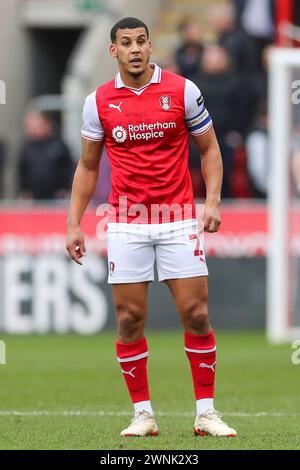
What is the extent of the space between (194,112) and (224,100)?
884cm

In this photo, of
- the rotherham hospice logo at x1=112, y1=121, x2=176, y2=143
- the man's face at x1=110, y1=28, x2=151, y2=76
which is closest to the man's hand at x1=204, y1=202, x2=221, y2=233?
the rotherham hospice logo at x1=112, y1=121, x2=176, y2=143

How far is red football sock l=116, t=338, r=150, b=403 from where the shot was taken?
29.8 ft

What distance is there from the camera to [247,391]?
39.0 feet

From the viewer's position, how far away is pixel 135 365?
9.09 metres

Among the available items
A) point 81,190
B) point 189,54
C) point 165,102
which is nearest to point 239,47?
point 189,54

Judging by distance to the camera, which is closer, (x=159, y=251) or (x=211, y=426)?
(x=211, y=426)

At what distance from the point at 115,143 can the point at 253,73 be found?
32.1ft

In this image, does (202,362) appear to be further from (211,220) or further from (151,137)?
(151,137)

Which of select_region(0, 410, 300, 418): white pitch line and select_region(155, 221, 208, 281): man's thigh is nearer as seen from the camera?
select_region(155, 221, 208, 281): man's thigh

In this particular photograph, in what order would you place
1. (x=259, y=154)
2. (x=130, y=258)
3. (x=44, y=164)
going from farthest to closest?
(x=44, y=164)
(x=259, y=154)
(x=130, y=258)

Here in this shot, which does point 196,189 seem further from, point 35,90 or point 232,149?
point 35,90

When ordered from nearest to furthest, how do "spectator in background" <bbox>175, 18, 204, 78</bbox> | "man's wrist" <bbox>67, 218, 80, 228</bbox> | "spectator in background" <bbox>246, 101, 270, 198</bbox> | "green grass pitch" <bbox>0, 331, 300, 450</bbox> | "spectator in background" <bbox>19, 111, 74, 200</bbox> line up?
1. "green grass pitch" <bbox>0, 331, 300, 450</bbox>
2. "man's wrist" <bbox>67, 218, 80, 228</bbox>
3. "spectator in background" <bbox>246, 101, 270, 198</bbox>
4. "spectator in background" <bbox>19, 111, 74, 200</bbox>
5. "spectator in background" <bbox>175, 18, 204, 78</bbox>

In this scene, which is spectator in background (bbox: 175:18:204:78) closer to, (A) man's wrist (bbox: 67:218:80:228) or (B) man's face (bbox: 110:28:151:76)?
(A) man's wrist (bbox: 67:218:80:228)
